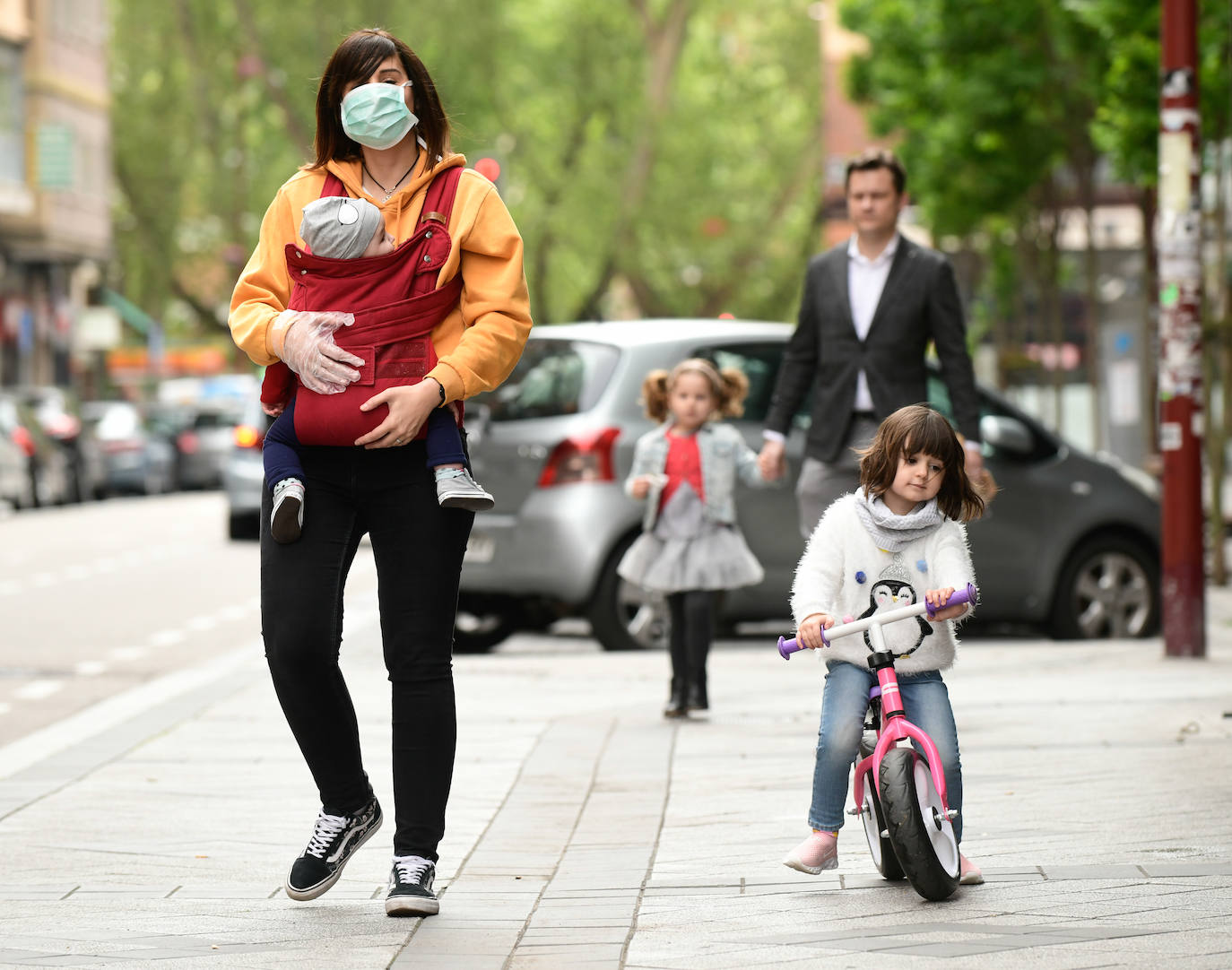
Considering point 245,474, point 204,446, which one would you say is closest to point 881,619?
point 245,474

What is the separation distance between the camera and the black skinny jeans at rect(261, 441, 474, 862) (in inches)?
210

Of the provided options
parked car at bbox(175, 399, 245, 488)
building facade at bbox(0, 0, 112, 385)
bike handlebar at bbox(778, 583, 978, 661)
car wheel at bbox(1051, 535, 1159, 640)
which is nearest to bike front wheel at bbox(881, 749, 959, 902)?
bike handlebar at bbox(778, 583, 978, 661)

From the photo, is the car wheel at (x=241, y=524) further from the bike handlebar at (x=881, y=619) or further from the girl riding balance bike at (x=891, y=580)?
the bike handlebar at (x=881, y=619)

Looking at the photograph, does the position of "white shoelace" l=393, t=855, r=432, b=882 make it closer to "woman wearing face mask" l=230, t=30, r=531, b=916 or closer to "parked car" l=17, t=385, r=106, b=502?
"woman wearing face mask" l=230, t=30, r=531, b=916

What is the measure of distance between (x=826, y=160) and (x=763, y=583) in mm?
42362

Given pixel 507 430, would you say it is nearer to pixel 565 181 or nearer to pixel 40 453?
pixel 40 453

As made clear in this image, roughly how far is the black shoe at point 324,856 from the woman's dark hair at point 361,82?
4.92 feet

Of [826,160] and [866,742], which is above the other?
[826,160]

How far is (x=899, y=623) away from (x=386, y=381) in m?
1.33

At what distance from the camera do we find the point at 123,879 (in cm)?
588

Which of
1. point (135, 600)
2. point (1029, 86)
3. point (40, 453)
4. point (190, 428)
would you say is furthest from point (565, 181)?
point (135, 600)

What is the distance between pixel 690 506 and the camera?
9.16 m

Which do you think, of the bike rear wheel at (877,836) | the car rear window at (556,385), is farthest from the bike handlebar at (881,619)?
the car rear window at (556,385)

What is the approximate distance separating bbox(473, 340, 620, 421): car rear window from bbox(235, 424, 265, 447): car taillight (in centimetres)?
1277
